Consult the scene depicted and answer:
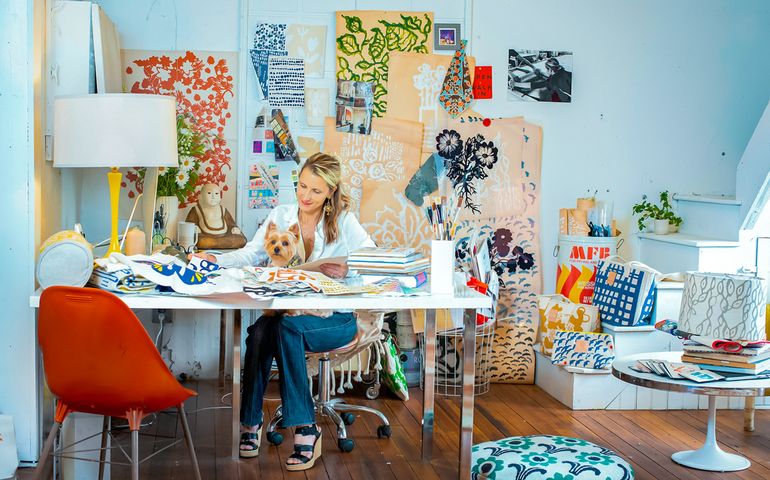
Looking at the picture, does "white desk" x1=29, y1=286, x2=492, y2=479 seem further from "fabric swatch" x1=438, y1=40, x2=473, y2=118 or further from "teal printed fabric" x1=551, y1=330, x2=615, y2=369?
"fabric swatch" x1=438, y1=40, x2=473, y2=118

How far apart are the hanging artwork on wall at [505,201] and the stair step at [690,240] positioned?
678 millimetres

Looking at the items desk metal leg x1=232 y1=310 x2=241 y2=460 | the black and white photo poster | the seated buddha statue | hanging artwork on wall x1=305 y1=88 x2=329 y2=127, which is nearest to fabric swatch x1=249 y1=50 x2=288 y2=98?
hanging artwork on wall x1=305 y1=88 x2=329 y2=127

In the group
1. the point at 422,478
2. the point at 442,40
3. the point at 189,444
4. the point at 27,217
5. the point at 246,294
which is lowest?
the point at 422,478

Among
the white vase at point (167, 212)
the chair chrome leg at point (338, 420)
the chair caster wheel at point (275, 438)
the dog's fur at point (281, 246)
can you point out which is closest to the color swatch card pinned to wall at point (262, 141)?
the white vase at point (167, 212)

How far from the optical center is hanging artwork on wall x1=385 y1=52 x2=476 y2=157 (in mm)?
5320

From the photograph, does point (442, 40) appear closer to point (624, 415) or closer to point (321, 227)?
point (321, 227)

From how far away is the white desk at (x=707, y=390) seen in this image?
349 centimetres

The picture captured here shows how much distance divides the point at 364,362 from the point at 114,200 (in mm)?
1852

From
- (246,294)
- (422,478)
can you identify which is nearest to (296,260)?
(246,294)

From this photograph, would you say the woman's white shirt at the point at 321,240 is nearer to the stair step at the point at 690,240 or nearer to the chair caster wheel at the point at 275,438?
the chair caster wheel at the point at 275,438

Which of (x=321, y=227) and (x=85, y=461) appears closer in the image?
(x=85, y=461)

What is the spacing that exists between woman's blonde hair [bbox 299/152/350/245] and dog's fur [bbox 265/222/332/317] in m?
0.15

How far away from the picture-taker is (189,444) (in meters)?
3.15

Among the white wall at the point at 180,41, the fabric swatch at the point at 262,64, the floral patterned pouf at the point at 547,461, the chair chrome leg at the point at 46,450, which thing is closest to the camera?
the chair chrome leg at the point at 46,450
